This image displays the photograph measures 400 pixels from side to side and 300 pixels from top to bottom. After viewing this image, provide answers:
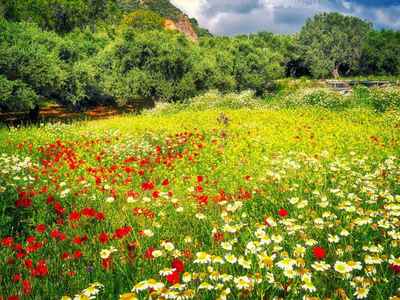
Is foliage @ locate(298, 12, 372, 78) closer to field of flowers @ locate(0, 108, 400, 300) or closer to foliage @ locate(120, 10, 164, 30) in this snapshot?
foliage @ locate(120, 10, 164, 30)

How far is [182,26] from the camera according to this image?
264ft

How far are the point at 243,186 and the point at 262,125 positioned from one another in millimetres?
6971

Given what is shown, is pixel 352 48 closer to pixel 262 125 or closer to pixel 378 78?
pixel 378 78

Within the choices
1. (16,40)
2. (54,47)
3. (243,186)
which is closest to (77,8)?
(54,47)

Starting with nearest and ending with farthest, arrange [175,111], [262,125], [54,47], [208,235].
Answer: [208,235]
[262,125]
[175,111]
[54,47]

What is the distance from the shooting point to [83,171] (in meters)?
6.55

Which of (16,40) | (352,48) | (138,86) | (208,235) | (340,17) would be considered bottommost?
(208,235)

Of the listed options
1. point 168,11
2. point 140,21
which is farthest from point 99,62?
point 168,11

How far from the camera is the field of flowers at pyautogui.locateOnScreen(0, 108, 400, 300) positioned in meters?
2.01

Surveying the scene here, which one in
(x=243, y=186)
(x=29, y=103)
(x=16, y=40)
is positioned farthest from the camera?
(x=16, y=40)

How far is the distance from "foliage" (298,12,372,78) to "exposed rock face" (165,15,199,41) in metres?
37.0

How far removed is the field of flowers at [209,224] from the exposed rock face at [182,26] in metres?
73.0

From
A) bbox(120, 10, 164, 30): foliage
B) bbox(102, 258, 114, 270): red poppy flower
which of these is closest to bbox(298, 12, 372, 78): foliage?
bbox(120, 10, 164, 30): foliage

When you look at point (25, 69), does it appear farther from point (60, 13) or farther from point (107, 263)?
point (60, 13)
